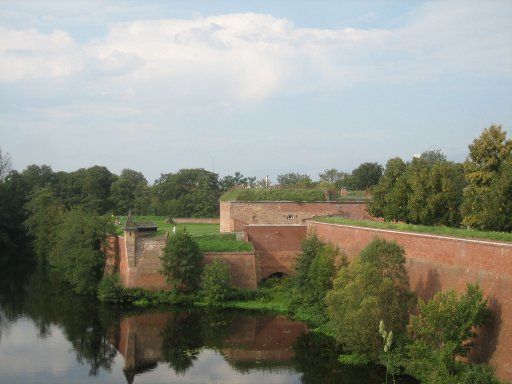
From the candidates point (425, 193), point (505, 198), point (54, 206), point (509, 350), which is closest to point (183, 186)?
point (54, 206)

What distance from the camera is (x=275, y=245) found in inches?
1032

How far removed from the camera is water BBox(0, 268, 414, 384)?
14812mm

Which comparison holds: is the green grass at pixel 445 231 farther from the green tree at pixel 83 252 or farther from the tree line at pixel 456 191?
the green tree at pixel 83 252

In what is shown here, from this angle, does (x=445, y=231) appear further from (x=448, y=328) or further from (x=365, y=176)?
(x=365, y=176)

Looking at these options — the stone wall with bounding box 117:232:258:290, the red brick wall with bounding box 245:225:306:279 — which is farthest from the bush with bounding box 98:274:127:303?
the red brick wall with bounding box 245:225:306:279

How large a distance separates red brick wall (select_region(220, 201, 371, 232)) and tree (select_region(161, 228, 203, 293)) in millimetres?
6484

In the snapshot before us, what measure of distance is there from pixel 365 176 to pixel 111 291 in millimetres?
28993

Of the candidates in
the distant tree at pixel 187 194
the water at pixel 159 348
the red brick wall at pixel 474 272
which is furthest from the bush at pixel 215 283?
the distant tree at pixel 187 194

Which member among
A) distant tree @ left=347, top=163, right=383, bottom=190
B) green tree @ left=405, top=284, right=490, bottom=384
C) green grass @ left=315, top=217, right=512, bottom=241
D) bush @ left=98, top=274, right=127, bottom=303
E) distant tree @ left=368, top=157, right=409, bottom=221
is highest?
distant tree @ left=347, top=163, right=383, bottom=190

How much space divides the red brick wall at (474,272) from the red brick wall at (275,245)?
28.4ft

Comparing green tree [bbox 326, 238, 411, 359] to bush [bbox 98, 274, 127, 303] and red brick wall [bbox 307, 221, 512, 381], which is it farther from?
bush [bbox 98, 274, 127, 303]

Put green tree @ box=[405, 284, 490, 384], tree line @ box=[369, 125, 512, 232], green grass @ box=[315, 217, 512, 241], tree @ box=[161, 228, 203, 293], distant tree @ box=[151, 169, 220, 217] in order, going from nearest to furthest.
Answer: green tree @ box=[405, 284, 490, 384] < green grass @ box=[315, 217, 512, 241] < tree line @ box=[369, 125, 512, 232] < tree @ box=[161, 228, 203, 293] < distant tree @ box=[151, 169, 220, 217]

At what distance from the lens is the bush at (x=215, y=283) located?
73.7 ft

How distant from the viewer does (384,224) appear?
61.4 ft
